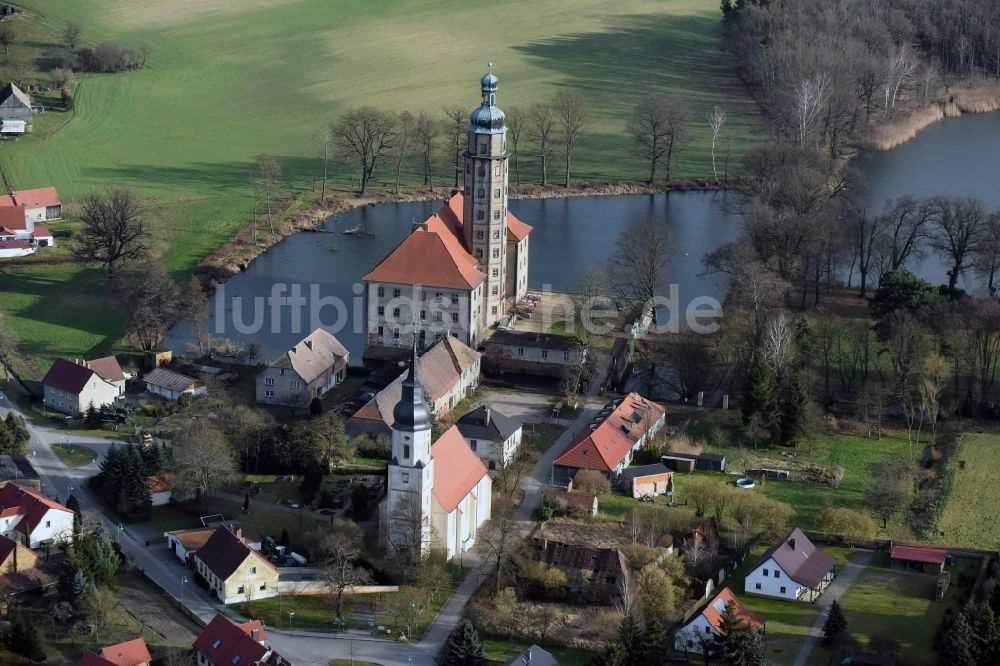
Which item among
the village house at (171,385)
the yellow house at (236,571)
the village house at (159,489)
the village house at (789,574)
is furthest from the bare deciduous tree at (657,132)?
the yellow house at (236,571)

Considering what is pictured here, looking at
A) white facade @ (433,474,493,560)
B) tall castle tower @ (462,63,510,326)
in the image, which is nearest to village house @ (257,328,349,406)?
tall castle tower @ (462,63,510,326)

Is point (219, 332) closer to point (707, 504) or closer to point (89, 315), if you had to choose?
point (89, 315)

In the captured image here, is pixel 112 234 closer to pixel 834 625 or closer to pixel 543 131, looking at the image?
pixel 543 131

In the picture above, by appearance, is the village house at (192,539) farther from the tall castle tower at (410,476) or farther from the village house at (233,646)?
the village house at (233,646)

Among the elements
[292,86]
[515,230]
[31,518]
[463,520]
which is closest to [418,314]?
[515,230]

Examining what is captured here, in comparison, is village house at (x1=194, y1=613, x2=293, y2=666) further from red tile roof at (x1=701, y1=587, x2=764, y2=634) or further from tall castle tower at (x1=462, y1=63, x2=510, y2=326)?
tall castle tower at (x1=462, y1=63, x2=510, y2=326)

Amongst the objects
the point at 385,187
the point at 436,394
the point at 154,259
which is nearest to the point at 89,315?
the point at 154,259

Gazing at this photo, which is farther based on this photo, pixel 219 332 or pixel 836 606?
pixel 219 332
